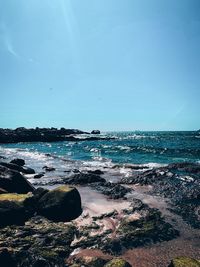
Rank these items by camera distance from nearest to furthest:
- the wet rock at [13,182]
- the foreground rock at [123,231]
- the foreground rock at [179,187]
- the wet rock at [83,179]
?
the foreground rock at [123,231] → the foreground rock at [179,187] → the wet rock at [13,182] → the wet rock at [83,179]

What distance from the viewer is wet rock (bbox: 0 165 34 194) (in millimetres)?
15875

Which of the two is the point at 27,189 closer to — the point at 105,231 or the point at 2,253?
the point at 105,231

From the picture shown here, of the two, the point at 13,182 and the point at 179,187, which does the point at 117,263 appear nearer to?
the point at 13,182

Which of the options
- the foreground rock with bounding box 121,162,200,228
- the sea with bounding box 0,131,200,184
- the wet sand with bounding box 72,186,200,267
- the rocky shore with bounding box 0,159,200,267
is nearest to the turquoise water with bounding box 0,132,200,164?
the sea with bounding box 0,131,200,184

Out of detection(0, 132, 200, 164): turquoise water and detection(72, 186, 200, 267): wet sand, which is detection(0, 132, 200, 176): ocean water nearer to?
detection(0, 132, 200, 164): turquoise water

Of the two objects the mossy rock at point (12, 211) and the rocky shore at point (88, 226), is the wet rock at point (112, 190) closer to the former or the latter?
the rocky shore at point (88, 226)

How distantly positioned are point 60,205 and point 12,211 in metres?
1.98

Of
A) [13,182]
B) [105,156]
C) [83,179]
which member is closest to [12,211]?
[13,182]

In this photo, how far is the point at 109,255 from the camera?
9.50m

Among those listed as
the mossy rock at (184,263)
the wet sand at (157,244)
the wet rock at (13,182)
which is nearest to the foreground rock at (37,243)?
the wet sand at (157,244)

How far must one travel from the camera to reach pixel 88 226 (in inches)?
462

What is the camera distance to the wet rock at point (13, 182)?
15875mm

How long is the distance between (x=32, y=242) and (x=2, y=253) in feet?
6.44

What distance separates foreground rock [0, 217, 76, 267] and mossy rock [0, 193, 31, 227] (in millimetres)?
322
